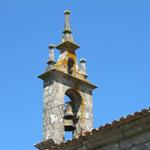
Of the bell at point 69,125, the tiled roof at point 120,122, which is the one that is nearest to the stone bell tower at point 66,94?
the bell at point 69,125

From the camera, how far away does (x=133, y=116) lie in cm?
810

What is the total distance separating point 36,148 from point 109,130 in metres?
2.29

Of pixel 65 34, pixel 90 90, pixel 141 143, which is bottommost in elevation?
pixel 141 143

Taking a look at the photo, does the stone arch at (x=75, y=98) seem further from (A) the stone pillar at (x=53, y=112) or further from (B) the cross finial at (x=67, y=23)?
(B) the cross finial at (x=67, y=23)


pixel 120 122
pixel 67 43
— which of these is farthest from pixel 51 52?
pixel 120 122

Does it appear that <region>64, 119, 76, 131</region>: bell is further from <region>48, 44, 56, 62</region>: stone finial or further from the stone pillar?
<region>48, 44, 56, 62</region>: stone finial

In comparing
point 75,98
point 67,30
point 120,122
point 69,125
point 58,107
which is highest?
point 67,30

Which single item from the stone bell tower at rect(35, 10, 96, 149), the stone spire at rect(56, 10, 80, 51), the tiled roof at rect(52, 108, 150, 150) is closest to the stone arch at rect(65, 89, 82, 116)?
the stone bell tower at rect(35, 10, 96, 149)

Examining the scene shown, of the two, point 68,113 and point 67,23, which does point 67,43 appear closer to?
point 67,23

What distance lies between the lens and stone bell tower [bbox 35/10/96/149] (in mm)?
10930

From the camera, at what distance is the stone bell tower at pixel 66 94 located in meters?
10.9

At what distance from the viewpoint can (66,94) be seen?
11.5 meters

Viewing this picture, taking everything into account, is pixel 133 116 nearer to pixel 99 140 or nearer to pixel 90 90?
pixel 99 140

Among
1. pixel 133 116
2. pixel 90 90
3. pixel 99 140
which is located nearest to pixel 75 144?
pixel 99 140
